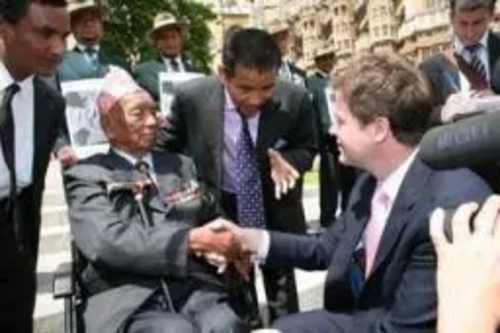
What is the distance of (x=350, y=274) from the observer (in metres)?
3.63

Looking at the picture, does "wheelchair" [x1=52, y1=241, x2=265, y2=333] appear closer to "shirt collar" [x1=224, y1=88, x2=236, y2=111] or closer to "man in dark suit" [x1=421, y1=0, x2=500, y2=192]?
"shirt collar" [x1=224, y1=88, x2=236, y2=111]

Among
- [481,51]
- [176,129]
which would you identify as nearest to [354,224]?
[176,129]

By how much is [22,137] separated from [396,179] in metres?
1.60

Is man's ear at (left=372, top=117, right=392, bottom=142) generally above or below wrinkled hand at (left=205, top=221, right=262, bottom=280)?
above

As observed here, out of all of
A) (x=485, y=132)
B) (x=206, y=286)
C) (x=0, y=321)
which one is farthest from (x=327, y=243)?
(x=485, y=132)

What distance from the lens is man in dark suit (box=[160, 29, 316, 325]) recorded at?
16.3 ft

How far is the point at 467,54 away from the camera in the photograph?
566 cm

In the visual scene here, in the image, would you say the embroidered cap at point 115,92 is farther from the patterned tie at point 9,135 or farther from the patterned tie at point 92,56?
the patterned tie at point 92,56

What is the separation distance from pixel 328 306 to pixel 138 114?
1281 millimetres

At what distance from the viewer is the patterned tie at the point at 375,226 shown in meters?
3.46

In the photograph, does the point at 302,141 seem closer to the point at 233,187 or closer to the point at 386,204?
the point at 233,187

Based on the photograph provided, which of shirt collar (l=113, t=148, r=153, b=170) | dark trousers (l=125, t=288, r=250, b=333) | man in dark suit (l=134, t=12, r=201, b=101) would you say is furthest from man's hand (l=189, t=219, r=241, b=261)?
man in dark suit (l=134, t=12, r=201, b=101)

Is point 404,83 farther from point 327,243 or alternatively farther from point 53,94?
point 53,94

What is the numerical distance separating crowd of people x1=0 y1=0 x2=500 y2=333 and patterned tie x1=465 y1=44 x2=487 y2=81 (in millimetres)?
16
